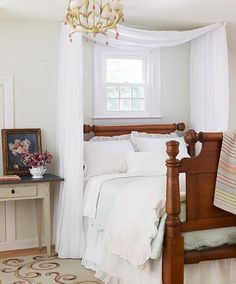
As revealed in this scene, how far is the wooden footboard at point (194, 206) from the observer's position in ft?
10.3

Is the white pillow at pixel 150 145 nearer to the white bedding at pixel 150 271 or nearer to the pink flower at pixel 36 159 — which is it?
the pink flower at pixel 36 159

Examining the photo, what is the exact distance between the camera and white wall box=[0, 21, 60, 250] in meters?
5.07

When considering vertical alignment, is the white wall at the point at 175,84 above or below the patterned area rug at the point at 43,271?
above

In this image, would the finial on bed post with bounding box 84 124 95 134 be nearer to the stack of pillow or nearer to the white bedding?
the stack of pillow

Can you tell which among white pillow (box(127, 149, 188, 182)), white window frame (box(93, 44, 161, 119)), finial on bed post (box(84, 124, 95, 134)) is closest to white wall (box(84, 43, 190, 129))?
white window frame (box(93, 44, 161, 119))

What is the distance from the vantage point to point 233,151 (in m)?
3.31

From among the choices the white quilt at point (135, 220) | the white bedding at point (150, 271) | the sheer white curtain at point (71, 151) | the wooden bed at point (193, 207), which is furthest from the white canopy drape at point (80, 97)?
the wooden bed at point (193, 207)

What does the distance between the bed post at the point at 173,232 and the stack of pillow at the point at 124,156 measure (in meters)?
1.59

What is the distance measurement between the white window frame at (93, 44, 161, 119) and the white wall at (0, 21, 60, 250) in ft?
1.71

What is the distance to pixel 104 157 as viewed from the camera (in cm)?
490

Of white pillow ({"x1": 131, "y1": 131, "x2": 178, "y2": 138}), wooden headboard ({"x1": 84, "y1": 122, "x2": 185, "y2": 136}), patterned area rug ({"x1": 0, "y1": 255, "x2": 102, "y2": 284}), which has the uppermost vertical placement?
wooden headboard ({"x1": 84, "y1": 122, "x2": 185, "y2": 136})

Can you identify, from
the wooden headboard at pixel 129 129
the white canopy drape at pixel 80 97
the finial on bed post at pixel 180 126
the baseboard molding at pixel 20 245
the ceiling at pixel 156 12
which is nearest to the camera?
the ceiling at pixel 156 12

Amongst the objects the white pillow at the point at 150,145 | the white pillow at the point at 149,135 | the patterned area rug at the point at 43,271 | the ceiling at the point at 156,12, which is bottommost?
the patterned area rug at the point at 43,271

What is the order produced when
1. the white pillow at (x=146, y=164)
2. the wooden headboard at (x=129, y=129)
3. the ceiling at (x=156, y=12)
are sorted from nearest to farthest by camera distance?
1. the ceiling at (x=156, y=12)
2. the white pillow at (x=146, y=164)
3. the wooden headboard at (x=129, y=129)
